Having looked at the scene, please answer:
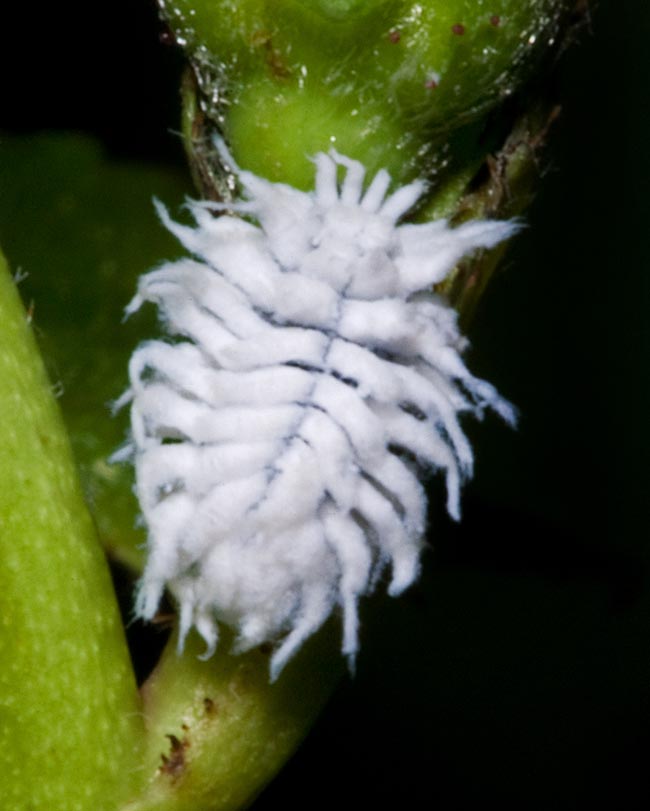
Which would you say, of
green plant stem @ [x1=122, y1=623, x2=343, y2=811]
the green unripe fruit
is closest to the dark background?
green plant stem @ [x1=122, y1=623, x2=343, y2=811]

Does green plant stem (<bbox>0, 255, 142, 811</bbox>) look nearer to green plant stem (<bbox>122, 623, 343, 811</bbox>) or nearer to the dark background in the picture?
green plant stem (<bbox>122, 623, 343, 811</bbox>)

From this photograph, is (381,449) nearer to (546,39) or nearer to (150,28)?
(546,39)

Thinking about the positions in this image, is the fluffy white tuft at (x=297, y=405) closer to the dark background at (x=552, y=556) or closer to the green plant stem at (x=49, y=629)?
the green plant stem at (x=49, y=629)

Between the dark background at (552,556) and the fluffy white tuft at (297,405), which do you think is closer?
the fluffy white tuft at (297,405)

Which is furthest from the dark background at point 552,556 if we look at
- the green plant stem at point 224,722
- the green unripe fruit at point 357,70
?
the green unripe fruit at point 357,70

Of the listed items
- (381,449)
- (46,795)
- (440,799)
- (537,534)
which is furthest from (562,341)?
(46,795)

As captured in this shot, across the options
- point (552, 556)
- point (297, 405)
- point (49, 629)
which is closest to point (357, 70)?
point (297, 405)

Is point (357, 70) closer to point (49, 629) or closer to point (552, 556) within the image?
point (49, 629)
